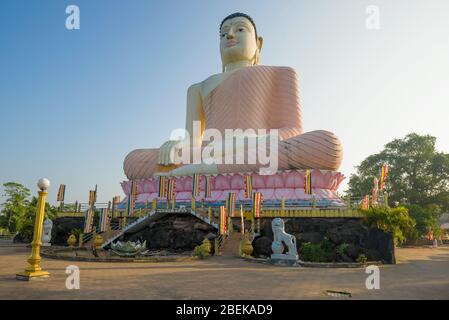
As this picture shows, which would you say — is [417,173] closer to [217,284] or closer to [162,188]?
[162,188]

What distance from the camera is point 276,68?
2417 centimetres

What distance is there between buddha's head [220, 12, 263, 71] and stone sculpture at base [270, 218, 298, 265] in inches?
654

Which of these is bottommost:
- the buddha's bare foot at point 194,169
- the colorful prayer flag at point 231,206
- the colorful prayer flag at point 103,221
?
the colorful prayer flag at point 103,221

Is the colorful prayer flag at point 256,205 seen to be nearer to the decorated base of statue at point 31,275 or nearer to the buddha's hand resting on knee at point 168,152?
the buddha's hand resting on knee at point 168,152

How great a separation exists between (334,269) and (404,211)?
17.9 ft

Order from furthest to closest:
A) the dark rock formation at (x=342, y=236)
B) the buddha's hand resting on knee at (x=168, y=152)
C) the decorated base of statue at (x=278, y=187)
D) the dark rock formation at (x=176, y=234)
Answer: the buddha's hand resting on knee at (x=168, y=152), the decorated base of statue at (x=278, y=187), the dark rock formation at (x=176, y=234), the dark rock formation at (x=342, y=236)

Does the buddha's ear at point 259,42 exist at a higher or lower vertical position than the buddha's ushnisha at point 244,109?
higher

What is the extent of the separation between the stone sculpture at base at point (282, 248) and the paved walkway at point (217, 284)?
1.53 meters

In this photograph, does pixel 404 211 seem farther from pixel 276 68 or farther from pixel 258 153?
pixel 276 68

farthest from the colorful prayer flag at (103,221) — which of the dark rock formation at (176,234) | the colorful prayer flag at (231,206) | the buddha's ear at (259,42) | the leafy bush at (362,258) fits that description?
the buddha's ear at (259,42)

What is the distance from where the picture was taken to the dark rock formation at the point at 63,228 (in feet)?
68.3

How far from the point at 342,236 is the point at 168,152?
470 inches

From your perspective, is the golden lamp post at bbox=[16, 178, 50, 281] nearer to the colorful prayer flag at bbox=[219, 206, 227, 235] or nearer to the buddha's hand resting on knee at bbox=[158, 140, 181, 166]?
the colorful prayer flag at bbox=[219, 206, 227, 235]

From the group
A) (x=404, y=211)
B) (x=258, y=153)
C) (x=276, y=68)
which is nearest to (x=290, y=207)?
(x=258, y=153)
